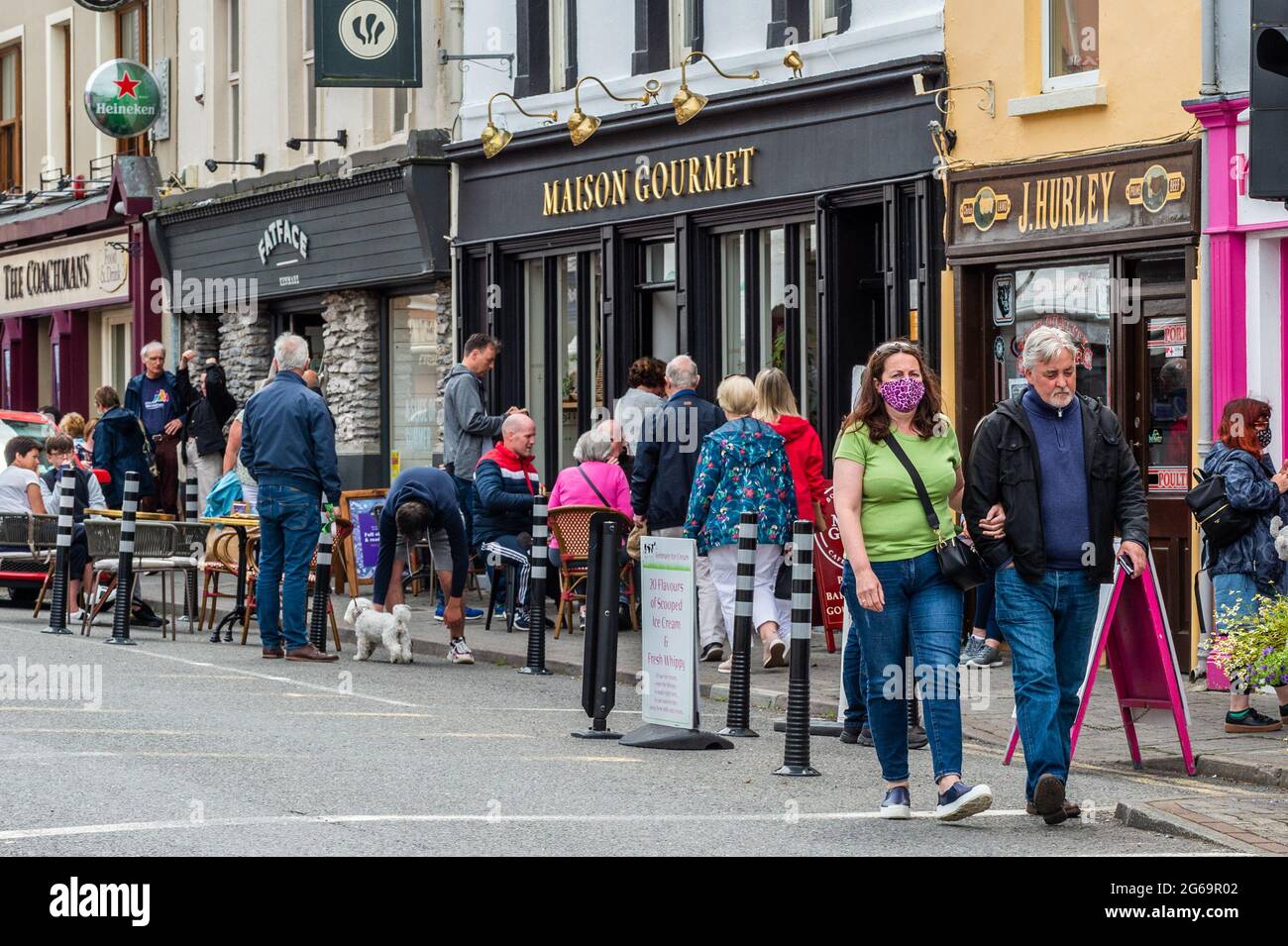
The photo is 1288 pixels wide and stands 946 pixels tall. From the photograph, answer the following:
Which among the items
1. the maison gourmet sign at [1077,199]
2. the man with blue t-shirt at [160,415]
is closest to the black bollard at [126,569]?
the maison gourmet sign at [1077,199]

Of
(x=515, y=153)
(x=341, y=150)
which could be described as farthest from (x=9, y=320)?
(x=515, y=153)

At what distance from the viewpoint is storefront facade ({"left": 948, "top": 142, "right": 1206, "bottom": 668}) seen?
14703mm

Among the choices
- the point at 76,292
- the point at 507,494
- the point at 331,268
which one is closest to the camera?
the point at 507,494

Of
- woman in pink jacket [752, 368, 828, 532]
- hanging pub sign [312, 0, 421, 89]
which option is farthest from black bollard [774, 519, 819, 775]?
hanging pub sign [312, 0, 421, 89]

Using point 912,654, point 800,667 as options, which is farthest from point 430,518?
point 912,654

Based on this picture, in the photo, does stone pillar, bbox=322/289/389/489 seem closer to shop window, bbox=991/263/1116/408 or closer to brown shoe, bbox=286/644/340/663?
brown shoe, bbox=286/644/340/663

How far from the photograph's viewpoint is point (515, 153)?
22156mm

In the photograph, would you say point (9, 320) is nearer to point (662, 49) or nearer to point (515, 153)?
point (515, 153)

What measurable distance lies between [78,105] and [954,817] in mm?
26565

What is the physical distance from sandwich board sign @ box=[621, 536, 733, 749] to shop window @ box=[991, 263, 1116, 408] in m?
4.48

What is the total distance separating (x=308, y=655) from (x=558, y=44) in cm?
844

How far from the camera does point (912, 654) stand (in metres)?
9.28

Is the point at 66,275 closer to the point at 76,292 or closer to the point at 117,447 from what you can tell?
the point at 76,292

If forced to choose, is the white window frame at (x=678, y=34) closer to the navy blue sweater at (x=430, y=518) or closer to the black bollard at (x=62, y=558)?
the navy blue sweater at (x=430, y=518)
